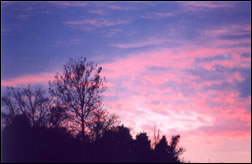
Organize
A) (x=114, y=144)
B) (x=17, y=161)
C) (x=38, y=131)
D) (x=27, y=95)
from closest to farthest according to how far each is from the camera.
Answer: (x=17, y=161)
(x=38, y=131)
(x=114, y=144)
(x=27, y=95)

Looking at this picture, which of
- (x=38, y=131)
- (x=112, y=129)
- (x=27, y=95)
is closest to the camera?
(x=38, y=131)

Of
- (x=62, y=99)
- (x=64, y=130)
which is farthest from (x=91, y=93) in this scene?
(x=64, y=130)

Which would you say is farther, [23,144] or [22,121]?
[22,121]

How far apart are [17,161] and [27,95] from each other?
2786 centimetres

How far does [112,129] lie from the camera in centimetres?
5297

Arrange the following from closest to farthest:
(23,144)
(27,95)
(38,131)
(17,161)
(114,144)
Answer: (17,161) < (23,144) < (38,131) < (114,144) < (27,95)

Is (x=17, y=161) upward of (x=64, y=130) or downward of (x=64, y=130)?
downward

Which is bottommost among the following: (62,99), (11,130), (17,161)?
(17,161)

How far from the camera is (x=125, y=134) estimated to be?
5472 centimetres

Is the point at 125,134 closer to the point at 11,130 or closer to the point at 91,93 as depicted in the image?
the point at 91,93

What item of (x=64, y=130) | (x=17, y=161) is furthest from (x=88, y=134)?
(x=17, y=161)

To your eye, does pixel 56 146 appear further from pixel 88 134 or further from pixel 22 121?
pixel 88 134

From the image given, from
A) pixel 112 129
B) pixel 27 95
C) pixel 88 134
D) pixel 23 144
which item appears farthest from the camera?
pixel 27 95

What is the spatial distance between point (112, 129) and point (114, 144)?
826cm
